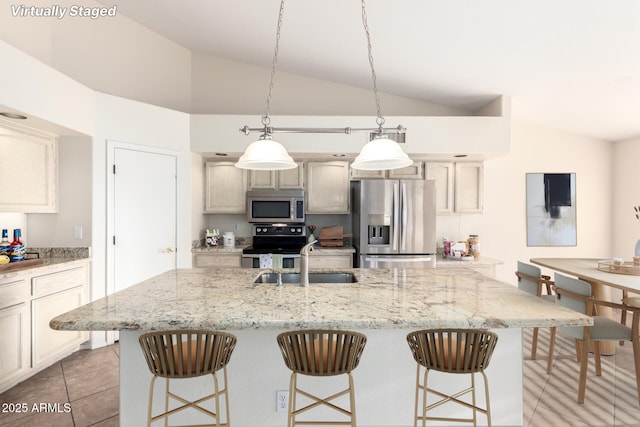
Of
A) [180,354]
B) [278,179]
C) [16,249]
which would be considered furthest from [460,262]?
[16,249]

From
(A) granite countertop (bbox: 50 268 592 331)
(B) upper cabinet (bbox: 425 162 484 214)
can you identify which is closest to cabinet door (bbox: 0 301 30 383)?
(A) granite countertop (bbox: 50 268 592 331)

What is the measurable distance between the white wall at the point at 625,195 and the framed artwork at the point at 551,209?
550 mm

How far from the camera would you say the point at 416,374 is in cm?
196

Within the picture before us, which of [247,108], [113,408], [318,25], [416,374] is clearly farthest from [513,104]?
[113,408]

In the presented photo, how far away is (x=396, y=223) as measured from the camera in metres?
4.32

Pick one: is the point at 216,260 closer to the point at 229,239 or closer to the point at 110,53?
the point at 229,239

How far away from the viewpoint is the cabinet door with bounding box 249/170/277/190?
185 inches

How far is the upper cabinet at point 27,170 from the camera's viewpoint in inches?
120

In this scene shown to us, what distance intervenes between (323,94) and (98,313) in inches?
161

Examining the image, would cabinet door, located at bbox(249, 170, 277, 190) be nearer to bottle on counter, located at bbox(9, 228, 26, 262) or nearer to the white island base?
bottle on counter, located at bbox(9, 228, 26, 262)

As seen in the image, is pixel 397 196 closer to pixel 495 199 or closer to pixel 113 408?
pixel 495 199

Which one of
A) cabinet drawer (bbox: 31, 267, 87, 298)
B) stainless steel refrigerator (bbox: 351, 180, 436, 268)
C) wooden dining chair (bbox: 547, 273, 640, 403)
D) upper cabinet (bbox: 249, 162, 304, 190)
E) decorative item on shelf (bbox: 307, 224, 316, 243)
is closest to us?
wooden dining chair (bbox: 547, 273, 640, 403)

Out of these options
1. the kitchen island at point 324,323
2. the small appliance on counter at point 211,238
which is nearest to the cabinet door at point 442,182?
the kitchen island at point 324,323

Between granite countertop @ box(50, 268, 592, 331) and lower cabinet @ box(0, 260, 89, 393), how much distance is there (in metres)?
1.26
